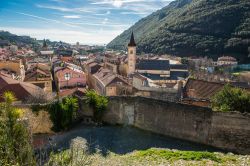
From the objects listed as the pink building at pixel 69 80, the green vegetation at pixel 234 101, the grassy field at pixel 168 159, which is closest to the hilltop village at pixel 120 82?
the pink building at pixel 69 80

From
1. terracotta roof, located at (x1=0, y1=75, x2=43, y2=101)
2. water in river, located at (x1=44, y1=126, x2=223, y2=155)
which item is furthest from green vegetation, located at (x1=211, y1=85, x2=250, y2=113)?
terracotta roof, located at (x1=0, y1=75, x2=43, y2=101)

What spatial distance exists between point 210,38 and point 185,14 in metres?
25.0

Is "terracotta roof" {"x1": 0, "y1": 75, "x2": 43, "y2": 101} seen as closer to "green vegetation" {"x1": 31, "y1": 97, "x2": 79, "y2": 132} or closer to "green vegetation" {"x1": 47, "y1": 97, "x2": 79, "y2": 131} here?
"green vegetation" {"x1": 31, "y1": 97, "x2": 79, "y2": 132}

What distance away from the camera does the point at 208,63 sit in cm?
8362

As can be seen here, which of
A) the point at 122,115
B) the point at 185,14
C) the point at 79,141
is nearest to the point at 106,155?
the point at 79,141

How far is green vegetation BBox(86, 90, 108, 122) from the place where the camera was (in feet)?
70.2

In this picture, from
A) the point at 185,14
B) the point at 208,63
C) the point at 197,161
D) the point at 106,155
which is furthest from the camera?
the point at 185,14

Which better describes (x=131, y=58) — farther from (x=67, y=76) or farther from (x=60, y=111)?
Result: (x=60, y=111)

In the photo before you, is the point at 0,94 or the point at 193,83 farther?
the point at 193,83

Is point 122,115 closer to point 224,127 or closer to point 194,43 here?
point 224,127

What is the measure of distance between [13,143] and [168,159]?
7.69 metres

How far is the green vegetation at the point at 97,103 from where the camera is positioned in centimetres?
2139

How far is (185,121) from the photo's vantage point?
1834 centimetres

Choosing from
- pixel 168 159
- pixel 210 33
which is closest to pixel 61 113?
pixel 168 159
